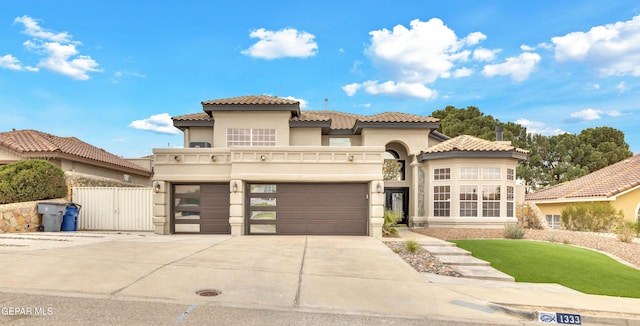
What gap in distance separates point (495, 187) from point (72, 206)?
1941 cm

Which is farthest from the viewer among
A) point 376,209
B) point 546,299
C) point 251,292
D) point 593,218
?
point 593,218

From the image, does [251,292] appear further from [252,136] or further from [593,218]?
[593,218]

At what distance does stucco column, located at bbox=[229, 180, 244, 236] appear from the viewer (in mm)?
16234

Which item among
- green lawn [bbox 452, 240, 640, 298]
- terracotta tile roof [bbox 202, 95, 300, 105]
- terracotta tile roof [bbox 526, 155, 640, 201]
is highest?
terracotta tile roof [bbox 202, 95, 300, 105]

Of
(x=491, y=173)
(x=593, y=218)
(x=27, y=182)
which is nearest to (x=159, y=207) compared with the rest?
(x=27, y=182)

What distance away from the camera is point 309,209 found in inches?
664

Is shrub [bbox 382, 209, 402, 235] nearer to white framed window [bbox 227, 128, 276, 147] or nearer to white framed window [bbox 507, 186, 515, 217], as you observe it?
white framed window [bbox 507, 186, 515, 217]

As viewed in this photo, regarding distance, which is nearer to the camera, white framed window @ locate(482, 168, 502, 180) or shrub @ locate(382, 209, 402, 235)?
shrub @ locate(382, 209, 402, 235)

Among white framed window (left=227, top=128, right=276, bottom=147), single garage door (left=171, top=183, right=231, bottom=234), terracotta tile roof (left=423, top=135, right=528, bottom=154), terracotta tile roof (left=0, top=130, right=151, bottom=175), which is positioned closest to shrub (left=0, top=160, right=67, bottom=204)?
terracotta tile roof (left=0, top=130, right=151, bottom=175)

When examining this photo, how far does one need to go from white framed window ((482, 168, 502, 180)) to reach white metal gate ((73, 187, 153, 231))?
52.2 ft

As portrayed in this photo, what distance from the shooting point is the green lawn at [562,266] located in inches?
406

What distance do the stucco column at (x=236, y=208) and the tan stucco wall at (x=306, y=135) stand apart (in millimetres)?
6059

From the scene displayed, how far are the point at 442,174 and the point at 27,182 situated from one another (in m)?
18.8

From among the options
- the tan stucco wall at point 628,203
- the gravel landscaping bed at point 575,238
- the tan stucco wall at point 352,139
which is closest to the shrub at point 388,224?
the gravel landscaping bed at point 575,238
